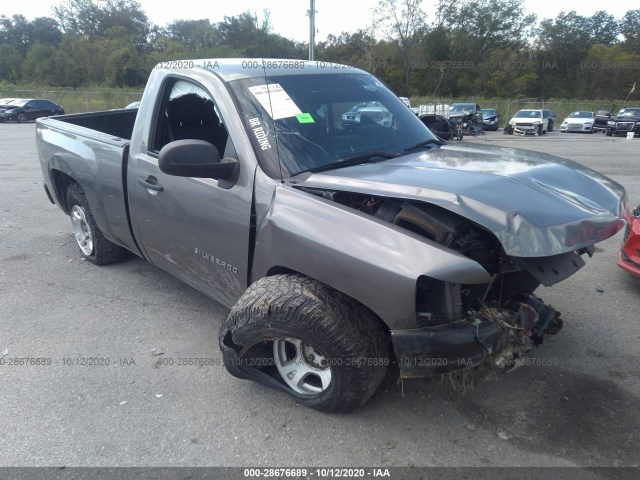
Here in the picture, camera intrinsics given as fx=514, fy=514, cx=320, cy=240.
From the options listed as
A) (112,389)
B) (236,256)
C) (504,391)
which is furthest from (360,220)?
(112,389)

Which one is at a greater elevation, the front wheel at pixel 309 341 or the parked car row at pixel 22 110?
the parked car row at pixel 22 110

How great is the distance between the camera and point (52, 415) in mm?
3020

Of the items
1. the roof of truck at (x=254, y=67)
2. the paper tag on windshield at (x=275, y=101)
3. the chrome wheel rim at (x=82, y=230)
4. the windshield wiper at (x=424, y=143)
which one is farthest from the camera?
the chrome wheel rim at (x=82, y=230)

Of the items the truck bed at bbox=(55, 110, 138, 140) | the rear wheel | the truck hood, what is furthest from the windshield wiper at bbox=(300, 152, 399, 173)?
the truck bed at bbox=(55, 110, 138, 140)

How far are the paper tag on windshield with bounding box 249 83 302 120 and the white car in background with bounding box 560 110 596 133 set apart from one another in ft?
107

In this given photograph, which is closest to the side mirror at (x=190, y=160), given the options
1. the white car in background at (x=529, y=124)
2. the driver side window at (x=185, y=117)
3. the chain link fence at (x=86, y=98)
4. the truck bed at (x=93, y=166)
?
the driver side window at (x=185, y=117)

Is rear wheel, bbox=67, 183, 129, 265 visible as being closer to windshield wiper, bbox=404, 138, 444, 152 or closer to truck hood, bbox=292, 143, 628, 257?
truck hood, bbox=292, 143, 628, 257

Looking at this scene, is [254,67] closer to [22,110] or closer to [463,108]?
[22,110]

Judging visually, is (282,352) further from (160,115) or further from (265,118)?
(160,115)

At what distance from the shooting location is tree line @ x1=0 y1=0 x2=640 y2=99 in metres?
54.3

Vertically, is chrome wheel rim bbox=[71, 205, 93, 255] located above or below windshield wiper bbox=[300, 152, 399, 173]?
below

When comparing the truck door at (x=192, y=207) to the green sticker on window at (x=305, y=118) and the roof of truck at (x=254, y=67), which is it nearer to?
the roof of truck at (x=254, y=67)

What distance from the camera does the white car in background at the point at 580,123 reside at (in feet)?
102

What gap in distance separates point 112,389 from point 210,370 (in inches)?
24.4
